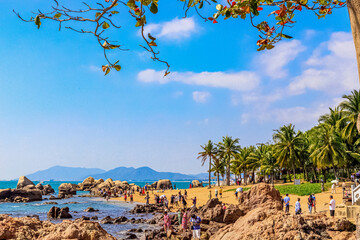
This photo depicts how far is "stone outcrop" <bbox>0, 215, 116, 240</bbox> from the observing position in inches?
389

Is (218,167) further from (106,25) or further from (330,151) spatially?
(106,25)

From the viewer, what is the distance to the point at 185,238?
61.2 ft

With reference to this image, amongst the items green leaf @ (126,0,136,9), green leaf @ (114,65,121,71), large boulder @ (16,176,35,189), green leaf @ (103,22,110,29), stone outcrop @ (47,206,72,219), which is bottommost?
stone outcrop @ (47,206,72,219)

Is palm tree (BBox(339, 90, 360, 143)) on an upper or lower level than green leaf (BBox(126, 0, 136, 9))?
upper

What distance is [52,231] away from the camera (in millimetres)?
10539

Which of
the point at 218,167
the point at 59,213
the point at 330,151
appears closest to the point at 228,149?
the point at 218,167

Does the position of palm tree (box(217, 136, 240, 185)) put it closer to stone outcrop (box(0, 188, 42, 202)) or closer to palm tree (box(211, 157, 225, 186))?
palm tree (box(211, 157, 225, 186))

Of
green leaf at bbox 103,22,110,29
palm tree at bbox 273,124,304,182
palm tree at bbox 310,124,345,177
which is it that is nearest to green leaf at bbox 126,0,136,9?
green leaf at bbox 103,22,110,29

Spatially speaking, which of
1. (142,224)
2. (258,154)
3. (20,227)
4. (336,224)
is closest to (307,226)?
(336,224)

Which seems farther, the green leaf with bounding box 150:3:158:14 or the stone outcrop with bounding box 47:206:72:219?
the stone outcrop with bounding box 47:206:72:219

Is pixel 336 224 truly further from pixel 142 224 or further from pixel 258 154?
pixel 258 154

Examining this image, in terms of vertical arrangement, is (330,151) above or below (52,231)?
above

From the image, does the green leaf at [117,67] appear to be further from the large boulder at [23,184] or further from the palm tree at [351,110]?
the large boulder at [23,184]

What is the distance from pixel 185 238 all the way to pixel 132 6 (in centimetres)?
1701
